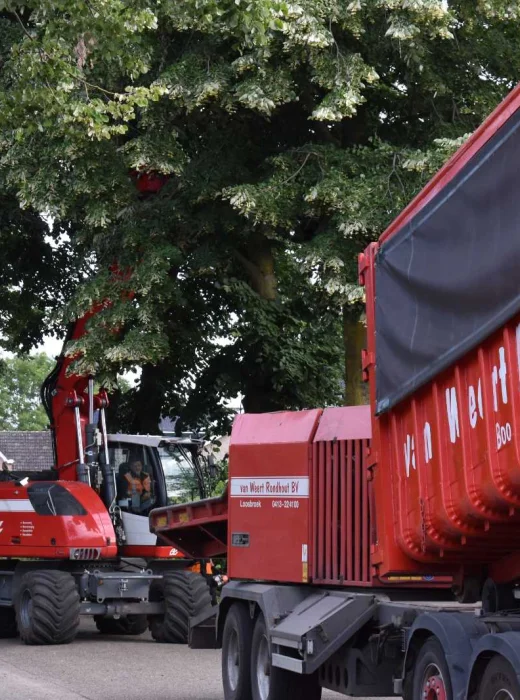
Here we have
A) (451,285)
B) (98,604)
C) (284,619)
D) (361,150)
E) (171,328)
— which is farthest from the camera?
(171,328)

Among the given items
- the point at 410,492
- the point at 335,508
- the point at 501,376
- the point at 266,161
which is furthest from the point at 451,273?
the point at 266,161

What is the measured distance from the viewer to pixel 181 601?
18812 millimetres

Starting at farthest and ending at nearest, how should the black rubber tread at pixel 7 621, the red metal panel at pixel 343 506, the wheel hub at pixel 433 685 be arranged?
the black rubber tread at pixel 7 621 → the red metal panel at pixel 343 506 → the wheel hub at pixel 433 685

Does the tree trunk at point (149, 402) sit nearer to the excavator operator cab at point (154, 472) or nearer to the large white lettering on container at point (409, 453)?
the excavator operator cab at point (154, 472)

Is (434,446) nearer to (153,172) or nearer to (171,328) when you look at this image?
(153,172)

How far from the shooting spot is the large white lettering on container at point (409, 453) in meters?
8.78

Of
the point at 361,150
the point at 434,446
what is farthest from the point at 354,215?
the point at 434,446

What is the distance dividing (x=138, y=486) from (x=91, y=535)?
53.1 inches

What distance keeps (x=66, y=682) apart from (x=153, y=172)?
351 inches

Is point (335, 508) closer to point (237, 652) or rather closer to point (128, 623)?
point (237, 652)

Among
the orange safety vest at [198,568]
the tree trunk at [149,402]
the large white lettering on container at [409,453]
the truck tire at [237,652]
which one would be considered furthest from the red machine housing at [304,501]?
the tree trunk at [149,402]

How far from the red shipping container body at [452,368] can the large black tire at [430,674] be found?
607 mm

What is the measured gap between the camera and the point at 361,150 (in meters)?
20.5

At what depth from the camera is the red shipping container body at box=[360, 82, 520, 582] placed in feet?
23.4
